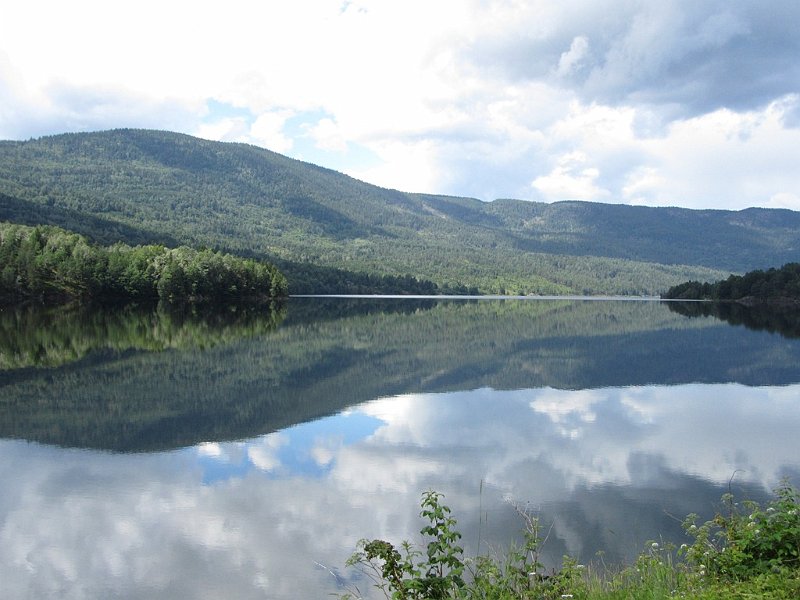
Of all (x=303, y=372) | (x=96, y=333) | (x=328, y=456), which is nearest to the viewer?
(x=328, y=456)

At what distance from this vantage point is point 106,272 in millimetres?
107250

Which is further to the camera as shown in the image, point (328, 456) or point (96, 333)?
point (96, 333)

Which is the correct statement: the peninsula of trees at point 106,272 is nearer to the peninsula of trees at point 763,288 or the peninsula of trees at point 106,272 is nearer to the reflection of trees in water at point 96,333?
the reflection of trees in water at point 96,333

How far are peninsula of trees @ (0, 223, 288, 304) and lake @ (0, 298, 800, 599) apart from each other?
68.1 meters

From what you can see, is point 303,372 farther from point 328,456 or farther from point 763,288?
point 763,288

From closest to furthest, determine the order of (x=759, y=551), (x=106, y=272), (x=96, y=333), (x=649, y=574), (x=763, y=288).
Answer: (x=759, y=551) → (x=649, y=574) → (x=96, y=333) → (x=106, y=272) → (x=763, y=288)

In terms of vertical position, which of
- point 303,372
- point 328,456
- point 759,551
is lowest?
point 328,456

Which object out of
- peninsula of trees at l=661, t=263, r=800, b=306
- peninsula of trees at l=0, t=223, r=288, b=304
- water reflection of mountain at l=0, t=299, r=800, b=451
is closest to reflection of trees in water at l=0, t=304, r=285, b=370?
water reflection of mountain at l=0, t=299, r=800, b=451

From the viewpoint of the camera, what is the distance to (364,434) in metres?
22.6

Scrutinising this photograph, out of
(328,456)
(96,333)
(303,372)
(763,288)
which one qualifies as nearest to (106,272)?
(96,333)

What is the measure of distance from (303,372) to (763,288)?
128769 millimetres

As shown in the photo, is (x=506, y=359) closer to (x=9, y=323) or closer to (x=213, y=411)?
(x=213, y=411)

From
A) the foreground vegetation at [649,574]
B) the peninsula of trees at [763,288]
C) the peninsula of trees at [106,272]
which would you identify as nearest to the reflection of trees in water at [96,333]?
the peninsula of trees at [106,272]

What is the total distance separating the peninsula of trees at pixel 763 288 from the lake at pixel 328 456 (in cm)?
10023
